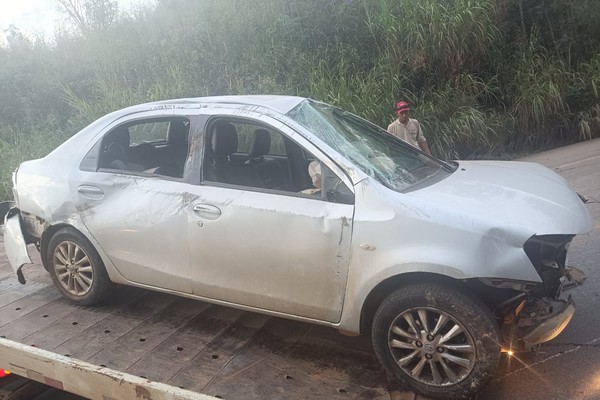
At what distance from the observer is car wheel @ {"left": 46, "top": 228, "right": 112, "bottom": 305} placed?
3.64m

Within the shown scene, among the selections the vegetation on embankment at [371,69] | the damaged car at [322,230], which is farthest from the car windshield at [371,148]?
the vegetation on embankment at [371,69]

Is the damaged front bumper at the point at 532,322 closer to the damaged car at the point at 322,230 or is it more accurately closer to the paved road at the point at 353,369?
the damaged car at the point at 322,230

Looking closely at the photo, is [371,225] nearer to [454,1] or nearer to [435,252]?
[435,252]

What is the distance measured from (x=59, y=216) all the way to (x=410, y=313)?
2.66 m

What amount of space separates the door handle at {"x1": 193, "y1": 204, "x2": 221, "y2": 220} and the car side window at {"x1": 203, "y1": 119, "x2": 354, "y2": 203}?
0.18 m

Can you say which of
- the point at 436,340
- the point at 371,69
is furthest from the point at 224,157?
the point at 371,69

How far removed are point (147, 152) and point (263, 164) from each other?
113 cm

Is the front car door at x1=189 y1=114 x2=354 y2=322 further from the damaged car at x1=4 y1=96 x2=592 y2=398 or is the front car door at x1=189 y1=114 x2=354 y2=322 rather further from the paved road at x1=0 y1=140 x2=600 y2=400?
the paved road at x1=0 y1=140 x2=600 y2=400

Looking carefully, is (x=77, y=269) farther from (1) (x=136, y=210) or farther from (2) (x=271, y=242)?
(2) (x=271, y=242)

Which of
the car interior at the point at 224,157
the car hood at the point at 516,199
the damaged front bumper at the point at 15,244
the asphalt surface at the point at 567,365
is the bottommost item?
the asphalt surface at the point at 567,365

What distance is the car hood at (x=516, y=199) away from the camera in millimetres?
2475

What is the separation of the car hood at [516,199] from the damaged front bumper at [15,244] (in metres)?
3.01

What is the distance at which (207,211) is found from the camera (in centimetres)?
307

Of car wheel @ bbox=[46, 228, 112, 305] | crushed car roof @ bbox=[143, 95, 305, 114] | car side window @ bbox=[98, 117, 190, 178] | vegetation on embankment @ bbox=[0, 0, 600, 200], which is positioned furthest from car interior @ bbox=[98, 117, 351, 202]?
vegetation on embankment @ bbox=[0, 0, 600, 200]
